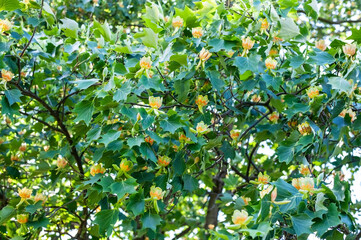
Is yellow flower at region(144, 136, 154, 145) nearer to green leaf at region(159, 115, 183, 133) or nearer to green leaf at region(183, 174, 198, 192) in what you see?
green leaf at region(159, 115, 183, 133)

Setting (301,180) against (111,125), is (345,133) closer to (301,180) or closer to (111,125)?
(301,180)

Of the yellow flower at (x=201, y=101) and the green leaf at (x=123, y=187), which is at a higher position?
the yellow flower at (x=201, y=101)

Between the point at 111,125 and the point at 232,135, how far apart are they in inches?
33.9

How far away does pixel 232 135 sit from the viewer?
2910 millimetres

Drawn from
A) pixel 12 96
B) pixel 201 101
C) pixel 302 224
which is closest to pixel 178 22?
pixel 201 101

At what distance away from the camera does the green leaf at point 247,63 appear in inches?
90.4

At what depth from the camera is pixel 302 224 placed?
182 cm

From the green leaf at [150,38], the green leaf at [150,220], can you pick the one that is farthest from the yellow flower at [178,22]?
the green leaf at [150,220]

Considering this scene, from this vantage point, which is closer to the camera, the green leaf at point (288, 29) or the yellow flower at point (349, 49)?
the yellow flower at point (349, 49)

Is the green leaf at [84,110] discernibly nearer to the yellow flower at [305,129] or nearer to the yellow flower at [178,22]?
the yellow flower at [178,22]

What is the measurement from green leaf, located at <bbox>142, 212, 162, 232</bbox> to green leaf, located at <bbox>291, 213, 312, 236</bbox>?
2.16ft

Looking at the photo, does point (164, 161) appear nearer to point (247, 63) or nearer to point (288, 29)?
point (247, 63)

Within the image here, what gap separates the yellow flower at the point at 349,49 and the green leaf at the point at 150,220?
48.1 inches

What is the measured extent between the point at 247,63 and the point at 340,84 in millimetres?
459
